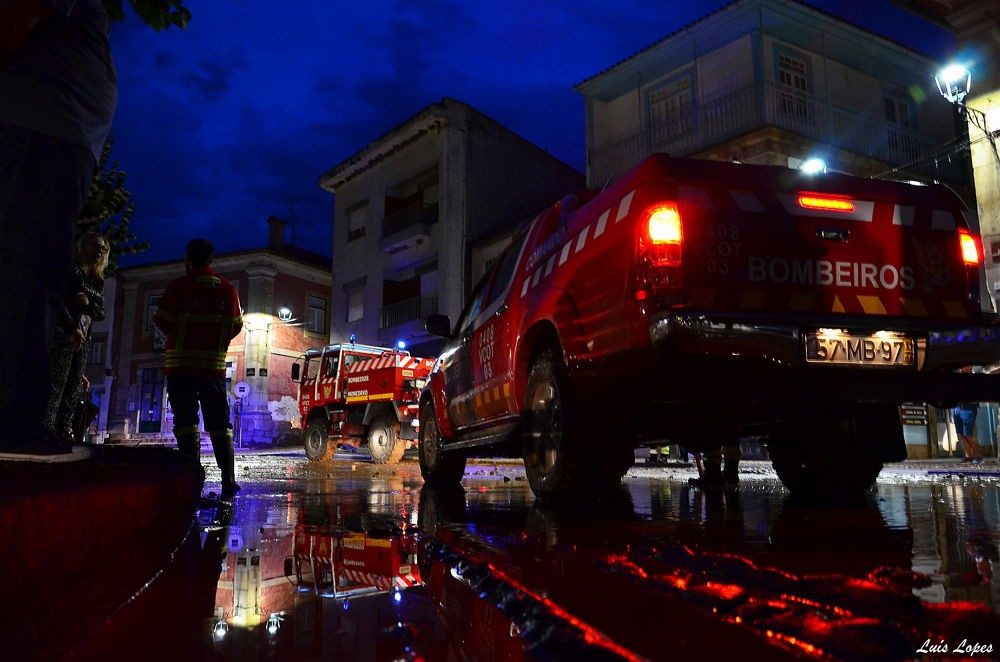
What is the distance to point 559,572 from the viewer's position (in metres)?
2.11

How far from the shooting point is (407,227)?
25875mm

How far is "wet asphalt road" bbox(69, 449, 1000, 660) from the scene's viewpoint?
54.3 inches

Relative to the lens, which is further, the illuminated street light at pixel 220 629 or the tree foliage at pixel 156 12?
the tree foliage at pixel 156 12

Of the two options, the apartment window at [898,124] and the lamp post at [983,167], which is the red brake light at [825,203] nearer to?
the lamp post at [983,167]

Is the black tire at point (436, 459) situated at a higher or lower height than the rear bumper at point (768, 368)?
lower

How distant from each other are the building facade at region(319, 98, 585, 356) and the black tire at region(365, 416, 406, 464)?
32.6ft

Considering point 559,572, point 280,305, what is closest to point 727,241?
point 559,572

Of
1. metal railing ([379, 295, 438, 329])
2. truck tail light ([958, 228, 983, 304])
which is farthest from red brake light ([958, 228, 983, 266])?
metal railing ([379, 295, 438, 329])

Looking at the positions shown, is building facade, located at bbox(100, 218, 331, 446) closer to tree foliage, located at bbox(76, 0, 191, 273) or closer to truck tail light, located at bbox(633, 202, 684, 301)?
tree foliage, located at bbox(76, 0, 191, 273)

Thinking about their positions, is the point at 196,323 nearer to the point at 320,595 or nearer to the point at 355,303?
the point at 320,595

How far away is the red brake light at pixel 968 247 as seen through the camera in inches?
150

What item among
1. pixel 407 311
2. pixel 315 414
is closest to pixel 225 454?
pixel 315 414

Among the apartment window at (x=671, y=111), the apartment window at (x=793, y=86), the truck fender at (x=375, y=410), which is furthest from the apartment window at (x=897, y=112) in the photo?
the truck fender at (x=375, y=410)

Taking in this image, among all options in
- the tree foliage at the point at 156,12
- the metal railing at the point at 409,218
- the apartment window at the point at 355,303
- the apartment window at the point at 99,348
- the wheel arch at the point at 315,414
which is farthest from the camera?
the apartment window at the point at 99,348
